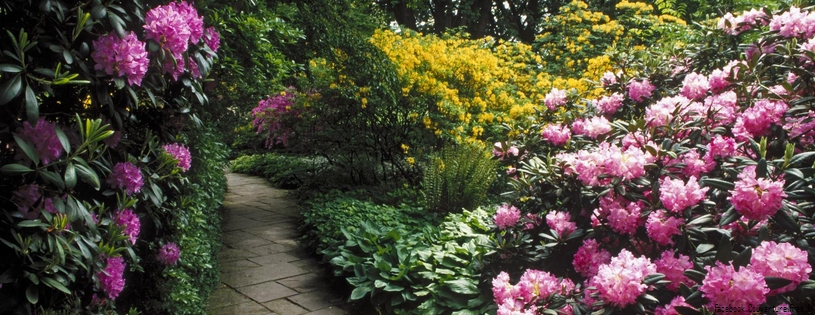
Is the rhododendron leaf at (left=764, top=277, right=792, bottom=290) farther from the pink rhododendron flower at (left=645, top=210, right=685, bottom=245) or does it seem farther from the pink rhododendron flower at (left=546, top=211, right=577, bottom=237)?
the pink rhododendron flower at (left=546, top=211, right=577, bottom=237)

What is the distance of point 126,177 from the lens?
207 centimetres

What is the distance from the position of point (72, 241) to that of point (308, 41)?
16.5 feet

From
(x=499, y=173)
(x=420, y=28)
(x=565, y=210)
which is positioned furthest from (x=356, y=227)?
(x=420, y=28)

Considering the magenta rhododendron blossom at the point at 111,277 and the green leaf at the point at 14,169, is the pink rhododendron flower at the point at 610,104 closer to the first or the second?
the magenta rhododendron blossom at the point at 111,277

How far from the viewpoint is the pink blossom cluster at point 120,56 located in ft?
5.82

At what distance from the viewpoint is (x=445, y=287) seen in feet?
12.1

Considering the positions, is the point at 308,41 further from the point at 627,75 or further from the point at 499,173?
the point at 627,75

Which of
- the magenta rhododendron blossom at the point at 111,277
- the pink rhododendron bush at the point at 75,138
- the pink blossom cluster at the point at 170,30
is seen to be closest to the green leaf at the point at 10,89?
the pink rhododendron bush at the point at 75,138

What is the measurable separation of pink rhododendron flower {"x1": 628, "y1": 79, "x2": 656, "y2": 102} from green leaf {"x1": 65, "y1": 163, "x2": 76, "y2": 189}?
9.41 feet

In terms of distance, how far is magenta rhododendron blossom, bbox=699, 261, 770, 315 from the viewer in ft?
5.65

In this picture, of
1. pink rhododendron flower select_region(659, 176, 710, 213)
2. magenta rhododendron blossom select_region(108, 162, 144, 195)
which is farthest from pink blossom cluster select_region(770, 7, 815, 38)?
magenta rhododendron blossom select_region(108, 162, 144, 195)

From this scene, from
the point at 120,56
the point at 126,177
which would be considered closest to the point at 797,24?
the point at 120,56

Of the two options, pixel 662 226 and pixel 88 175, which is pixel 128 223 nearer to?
pixel 88 175

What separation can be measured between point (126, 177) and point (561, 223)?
1774 mm
